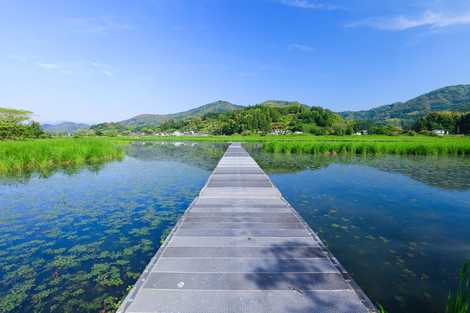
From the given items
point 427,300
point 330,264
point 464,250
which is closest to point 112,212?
point 330,264

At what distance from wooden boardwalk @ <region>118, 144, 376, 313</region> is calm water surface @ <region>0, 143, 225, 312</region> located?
117 centimetres

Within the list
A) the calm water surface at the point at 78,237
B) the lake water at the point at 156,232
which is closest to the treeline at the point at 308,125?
the lake water at the point at 156,232

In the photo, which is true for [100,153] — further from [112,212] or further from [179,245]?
[179,245]

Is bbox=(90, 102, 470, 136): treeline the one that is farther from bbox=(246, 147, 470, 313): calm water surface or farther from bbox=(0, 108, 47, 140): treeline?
bbox=(246, 147, 470, 313): calm water surface

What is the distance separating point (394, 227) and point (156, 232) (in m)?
7.23

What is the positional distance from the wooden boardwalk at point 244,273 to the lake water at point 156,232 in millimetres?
1109

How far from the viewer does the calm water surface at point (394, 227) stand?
4289 millimetres

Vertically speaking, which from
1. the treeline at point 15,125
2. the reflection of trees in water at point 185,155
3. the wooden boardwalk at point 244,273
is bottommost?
the wooden boardwalk at point 244,273

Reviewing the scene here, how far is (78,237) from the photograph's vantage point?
248 inches

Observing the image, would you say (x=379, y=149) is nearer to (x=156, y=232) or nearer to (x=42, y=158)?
(x=156, y=232)

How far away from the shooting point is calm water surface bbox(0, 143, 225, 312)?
4.03 meters

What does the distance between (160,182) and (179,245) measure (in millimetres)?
8916

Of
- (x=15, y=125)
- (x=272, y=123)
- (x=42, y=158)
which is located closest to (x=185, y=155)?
(x=42, y=158)

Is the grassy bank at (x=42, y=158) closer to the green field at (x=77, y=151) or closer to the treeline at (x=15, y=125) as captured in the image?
the green field at (x=77, y=151)
